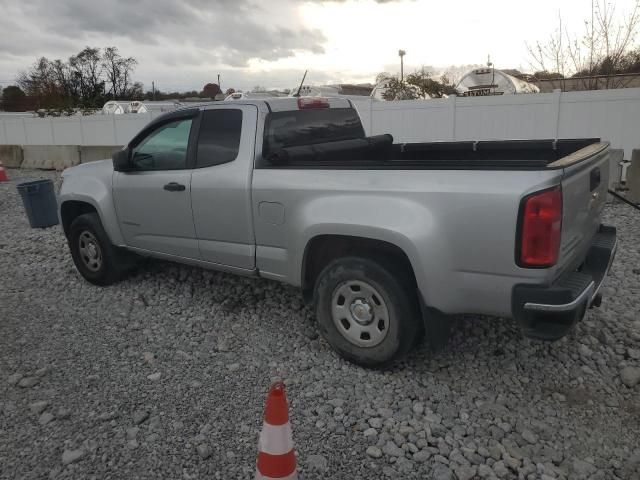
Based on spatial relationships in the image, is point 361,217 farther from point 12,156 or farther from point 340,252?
point 12,156

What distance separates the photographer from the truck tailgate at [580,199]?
2877mm

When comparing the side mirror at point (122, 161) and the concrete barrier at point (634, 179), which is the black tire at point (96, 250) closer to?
the side mirror at point (122, 161)

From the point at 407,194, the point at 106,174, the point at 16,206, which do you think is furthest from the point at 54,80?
the point at 407,194

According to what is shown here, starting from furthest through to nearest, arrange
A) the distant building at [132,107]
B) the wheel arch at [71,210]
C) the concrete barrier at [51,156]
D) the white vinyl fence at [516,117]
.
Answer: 1. the distant building at [132,107]
2. the concrete barrier at [51,156]
3. the white vinyl fence at [516,117]
4. the wheel arch at [71,210]

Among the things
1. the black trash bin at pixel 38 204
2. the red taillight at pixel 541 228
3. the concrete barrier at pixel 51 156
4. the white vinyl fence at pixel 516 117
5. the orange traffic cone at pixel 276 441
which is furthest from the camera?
the concrete barrier at pixel 51 156

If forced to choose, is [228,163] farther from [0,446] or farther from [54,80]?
[54,80]

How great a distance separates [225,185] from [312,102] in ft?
3.46

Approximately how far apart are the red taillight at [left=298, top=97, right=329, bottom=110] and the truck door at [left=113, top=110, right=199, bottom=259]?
0.87 m

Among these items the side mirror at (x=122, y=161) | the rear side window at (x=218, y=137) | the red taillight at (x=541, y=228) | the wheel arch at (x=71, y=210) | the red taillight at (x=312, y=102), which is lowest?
the wheel arch at (x=71, y=210)

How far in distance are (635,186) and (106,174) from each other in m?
7.24

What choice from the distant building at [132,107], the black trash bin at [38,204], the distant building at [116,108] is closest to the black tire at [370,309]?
the black trash bin at [38,204]

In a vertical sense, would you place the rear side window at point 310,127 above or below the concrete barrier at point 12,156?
above

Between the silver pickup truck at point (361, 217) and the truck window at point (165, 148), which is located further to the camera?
the truck window at point (165, 148)

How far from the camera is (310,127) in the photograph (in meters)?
4.38
